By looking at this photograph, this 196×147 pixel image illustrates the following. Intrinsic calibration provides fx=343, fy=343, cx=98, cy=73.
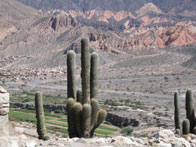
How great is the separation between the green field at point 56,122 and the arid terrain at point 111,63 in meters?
3.18

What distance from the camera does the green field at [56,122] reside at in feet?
102

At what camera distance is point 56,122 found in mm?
37219

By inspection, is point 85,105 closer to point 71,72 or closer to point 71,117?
point 71,117

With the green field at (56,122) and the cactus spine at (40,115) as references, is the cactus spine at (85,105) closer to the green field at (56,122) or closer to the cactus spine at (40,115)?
the cactus spine at (40,115)

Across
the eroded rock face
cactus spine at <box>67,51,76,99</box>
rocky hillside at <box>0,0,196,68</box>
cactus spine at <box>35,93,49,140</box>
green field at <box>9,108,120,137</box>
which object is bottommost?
green field at <box>9,108,120,137</box>

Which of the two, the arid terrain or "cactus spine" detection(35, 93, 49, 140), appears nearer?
"cactus spine" detection(35, 93, 49, 140)

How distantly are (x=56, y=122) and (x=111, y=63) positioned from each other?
64062mm

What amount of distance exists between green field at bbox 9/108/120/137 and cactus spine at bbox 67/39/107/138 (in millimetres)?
13427

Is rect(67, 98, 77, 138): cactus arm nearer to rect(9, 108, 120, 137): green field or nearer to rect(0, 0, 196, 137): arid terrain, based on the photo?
rect(9, 108, 120, 137): green field

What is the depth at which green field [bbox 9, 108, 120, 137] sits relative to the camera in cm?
3108

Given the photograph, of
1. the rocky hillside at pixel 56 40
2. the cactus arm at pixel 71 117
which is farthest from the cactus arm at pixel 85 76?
the rocky hillside at pixel 56 40

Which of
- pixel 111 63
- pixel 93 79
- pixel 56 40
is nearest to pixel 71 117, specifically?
pixel 93 79

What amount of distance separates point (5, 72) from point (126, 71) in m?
33.4

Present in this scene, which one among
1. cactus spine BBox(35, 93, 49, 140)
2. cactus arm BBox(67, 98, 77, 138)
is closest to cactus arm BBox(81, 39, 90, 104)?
cactus arm BBox(67, 98, 77, 138)
